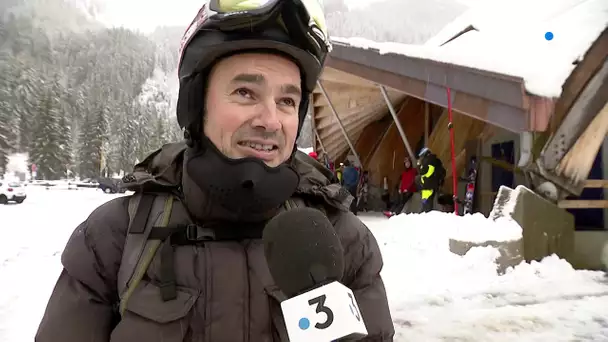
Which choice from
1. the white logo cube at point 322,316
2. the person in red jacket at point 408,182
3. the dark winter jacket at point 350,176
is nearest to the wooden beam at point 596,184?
the person in red jacket at point 408,182

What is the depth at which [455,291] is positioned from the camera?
219 inches

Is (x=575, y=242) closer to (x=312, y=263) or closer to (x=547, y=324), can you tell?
(x=547, y=324)

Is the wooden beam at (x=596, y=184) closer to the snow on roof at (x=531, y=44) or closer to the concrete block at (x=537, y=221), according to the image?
the concrete block at (x=537, y=221)

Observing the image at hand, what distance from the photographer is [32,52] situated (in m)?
136

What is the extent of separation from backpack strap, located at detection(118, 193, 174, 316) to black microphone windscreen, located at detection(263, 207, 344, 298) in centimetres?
56

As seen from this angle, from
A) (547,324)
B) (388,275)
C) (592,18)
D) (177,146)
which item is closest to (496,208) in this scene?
(388,275)

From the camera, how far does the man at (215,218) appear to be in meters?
1.39

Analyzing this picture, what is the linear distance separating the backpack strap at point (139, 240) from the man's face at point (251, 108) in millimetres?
297

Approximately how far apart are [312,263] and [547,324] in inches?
180

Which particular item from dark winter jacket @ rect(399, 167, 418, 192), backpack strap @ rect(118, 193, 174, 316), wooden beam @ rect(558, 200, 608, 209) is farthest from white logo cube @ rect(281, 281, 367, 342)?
dark winter jacket @ rect(399, 167, 418, 192)

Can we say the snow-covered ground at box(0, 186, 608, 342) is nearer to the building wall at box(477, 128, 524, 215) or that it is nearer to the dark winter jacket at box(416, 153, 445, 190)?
the dark winter jacket at box(416, 153, 445, 190)


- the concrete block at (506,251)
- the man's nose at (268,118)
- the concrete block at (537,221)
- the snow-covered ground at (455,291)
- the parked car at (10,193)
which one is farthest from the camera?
the parked car at (10,193)

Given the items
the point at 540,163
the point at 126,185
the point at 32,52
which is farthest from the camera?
the point at 32,52

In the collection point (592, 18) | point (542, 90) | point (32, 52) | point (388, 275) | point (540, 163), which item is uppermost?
point (32, 52)
